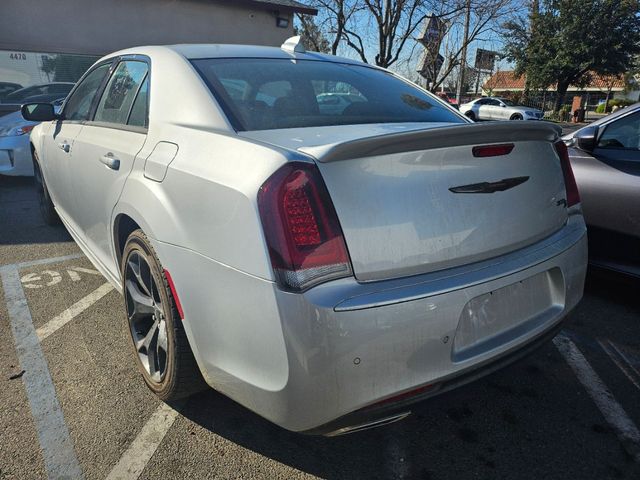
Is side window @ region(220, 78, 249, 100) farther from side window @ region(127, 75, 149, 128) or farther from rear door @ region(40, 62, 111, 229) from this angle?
rear door @ region(40, 62, 111, 229)

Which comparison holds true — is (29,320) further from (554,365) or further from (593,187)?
(593,187)

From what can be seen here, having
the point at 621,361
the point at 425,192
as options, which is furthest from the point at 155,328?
the point at 621,361

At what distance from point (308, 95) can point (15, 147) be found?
232 inches

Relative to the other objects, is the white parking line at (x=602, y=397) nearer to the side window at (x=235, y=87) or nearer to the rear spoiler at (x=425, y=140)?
the rear spoiler at (x=425, y=140)

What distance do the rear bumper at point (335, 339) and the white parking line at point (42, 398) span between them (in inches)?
27.4

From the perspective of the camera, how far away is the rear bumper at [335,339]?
1.38m

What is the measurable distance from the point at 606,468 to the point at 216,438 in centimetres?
153

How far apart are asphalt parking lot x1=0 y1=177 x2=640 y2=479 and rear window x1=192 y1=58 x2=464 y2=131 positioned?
46.9 inches

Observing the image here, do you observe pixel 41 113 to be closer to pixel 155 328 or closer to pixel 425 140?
pixel 155 328

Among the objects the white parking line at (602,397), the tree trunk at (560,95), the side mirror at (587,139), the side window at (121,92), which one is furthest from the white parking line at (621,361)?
the tree trunk at (560,95)

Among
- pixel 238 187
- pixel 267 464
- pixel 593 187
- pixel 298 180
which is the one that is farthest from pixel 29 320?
pixel 593 187

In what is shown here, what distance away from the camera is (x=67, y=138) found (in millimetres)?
3197

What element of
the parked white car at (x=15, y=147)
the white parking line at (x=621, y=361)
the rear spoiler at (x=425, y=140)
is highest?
the rear spoiler at (x=425, y=140)

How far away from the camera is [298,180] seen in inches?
56.8
